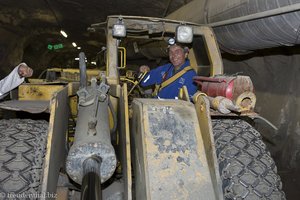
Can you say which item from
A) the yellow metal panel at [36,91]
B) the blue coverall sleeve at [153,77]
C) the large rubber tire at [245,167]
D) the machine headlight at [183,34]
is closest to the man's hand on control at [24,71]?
the yellow metal panel at [36,91]

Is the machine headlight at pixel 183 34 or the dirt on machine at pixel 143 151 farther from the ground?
the machine headlight at pixel 183 34

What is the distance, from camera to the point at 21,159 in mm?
2072

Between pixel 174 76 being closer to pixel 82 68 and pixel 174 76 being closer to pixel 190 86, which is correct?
pixel 190 86

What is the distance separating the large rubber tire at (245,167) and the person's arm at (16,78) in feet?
6.07

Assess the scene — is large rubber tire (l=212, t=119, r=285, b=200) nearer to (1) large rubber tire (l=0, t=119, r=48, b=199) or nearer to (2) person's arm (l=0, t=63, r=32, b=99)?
(1) large rubber tire (l=0, t=119, r=48, b=199)

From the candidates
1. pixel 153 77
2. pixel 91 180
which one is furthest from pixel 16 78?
pixel 91 180

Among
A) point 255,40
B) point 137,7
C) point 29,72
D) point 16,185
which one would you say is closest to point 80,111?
point 16,185

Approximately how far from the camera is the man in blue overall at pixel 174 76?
12.8 ft

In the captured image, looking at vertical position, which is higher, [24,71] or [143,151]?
[24,71]

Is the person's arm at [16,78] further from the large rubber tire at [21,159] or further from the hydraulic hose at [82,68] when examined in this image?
the hydraulic hose at [82,68]

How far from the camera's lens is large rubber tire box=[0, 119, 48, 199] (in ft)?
6.50

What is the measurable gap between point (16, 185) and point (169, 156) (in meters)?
0.88

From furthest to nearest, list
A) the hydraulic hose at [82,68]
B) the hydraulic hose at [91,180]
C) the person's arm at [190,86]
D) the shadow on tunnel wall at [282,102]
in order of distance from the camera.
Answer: the shadow on tunnel wall at [282,102], the person's arm at [190,86], the hydraulic hose at [82,68], the hydraulic hose at [91,180]

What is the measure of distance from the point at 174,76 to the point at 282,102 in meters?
1.96
